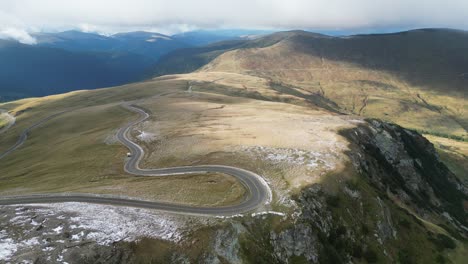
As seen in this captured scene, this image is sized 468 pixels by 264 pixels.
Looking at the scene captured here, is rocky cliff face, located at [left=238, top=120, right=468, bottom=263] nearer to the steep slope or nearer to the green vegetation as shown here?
the steep slope

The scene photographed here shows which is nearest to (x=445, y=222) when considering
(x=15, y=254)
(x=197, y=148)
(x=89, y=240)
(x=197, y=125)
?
(x=197, y=148)

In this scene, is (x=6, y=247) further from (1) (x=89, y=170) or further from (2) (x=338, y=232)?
(2) (x=338, y=232)

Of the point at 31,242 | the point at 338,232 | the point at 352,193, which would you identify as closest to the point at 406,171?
the point at 352,193

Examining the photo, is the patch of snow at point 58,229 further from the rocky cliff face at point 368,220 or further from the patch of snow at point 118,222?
the rocky cliff face at point 368,220

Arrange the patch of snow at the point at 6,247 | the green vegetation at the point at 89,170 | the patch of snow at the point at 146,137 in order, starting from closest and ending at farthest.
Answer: the patch of snow at the point at 6,247 → the green vegetation at the point at 89,170 → the patch of snow at the point at 146,137

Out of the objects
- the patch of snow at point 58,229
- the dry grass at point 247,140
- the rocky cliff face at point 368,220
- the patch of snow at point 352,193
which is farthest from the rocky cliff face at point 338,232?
the dry grass at point 247,140

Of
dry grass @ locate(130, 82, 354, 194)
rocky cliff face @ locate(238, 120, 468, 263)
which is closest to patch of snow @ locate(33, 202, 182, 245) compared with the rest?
rocky cliff face @ locate(238, 120, 468, 263)

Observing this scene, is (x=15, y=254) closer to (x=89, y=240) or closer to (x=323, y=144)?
(x=89, y=240)

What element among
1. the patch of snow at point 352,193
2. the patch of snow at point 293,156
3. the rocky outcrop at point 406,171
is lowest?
the rocky outcrop at point 406,171
